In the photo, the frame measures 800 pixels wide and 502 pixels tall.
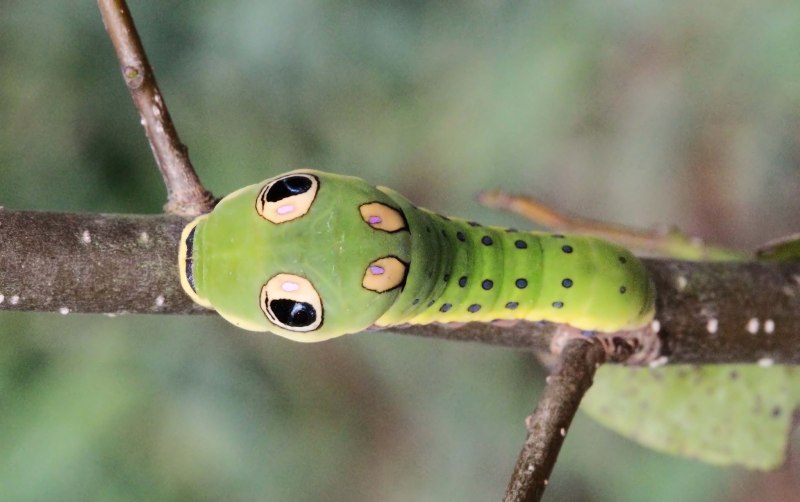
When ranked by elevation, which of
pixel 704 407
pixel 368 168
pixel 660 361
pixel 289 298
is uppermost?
pixel 289 298

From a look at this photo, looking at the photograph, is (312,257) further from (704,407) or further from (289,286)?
(704,407)

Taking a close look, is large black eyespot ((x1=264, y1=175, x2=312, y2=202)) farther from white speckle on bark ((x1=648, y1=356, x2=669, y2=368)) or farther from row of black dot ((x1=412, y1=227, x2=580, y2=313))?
white speckle on bark ((x1=648, y1=356, x2=669, y2=368))

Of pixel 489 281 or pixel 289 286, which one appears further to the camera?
pixel 489 281

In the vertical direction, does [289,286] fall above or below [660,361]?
above

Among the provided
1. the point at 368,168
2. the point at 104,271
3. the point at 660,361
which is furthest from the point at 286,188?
the point at 368,168

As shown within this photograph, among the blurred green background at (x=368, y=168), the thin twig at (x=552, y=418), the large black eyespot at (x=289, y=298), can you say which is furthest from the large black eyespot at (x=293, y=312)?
the blurred green background at (x=368, y=168)

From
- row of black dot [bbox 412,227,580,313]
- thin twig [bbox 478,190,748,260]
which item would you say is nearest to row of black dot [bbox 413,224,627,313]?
row of black dot [bbox 412,227,580,313]

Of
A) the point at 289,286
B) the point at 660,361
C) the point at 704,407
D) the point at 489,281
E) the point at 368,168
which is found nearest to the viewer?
the point at 289,286
